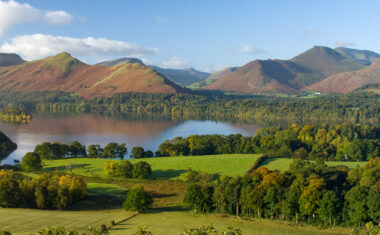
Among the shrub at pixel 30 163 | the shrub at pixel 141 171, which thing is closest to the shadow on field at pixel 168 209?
the shrub at pixel 141 171

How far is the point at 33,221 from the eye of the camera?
98.1ft

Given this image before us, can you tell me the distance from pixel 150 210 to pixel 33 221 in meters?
11.6

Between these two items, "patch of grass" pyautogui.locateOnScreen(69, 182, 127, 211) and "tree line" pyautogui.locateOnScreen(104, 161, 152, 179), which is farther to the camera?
"tree line" pyautogui.locateOnScreen(104, 161, 152, 179)

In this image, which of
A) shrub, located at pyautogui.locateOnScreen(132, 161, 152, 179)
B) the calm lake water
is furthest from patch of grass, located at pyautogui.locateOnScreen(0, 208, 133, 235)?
the calm lake water

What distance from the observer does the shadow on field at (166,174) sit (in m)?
53.3

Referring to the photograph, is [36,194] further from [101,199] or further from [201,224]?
[201,224]

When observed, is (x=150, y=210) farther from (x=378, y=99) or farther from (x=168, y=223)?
(x=378, y=99)

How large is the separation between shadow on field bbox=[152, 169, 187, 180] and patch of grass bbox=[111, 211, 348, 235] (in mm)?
18411

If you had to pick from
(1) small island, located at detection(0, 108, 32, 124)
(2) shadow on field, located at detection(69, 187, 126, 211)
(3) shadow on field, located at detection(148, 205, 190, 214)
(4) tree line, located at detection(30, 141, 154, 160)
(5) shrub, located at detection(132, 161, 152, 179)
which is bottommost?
(3) shadow on field, located at detection(148, 205, 190, 214)

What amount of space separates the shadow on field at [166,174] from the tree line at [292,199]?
1551 centimetres

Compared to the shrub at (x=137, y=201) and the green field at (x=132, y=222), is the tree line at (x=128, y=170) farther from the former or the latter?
the green field at (x=132, y=222)

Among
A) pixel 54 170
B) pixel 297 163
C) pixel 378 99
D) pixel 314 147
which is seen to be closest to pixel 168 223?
pixel 297 163

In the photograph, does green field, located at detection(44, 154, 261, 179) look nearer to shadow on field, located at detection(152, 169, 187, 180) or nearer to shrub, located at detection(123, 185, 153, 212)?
shadow on field, located at detection(152, 169, 187, 180)

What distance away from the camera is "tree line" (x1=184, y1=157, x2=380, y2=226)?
3201 cm
